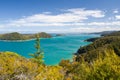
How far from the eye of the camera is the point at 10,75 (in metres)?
12.4

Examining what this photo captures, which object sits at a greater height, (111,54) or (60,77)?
(111,54)

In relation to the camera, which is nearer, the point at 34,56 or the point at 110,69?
the point at 110,69

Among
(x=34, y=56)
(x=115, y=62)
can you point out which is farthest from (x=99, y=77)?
(x=34, y=56)

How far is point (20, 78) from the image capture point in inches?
453

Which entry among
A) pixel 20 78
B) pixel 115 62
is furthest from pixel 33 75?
pixel 115 62

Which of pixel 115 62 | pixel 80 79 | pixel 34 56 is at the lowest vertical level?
pixel 34 56

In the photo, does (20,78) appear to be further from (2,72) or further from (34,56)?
(34,56)

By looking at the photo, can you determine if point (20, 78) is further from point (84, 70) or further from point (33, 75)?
point (84, 70)

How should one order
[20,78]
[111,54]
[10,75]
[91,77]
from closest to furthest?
[20,78] < [10,75] < [91,77] < [111,54]

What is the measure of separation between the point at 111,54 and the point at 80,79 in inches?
119

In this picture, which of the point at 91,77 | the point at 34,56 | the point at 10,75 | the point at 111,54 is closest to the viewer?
the point at 10,75

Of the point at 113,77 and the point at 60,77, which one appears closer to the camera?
the point at 113,77

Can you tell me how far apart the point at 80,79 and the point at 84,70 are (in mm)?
682

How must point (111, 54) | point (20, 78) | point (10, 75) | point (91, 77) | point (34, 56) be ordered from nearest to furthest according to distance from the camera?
1. point (20, 78)
2. point (10, 75)
3. point (91, 77)
4. point (111, 54)
5. point (34, 56)
